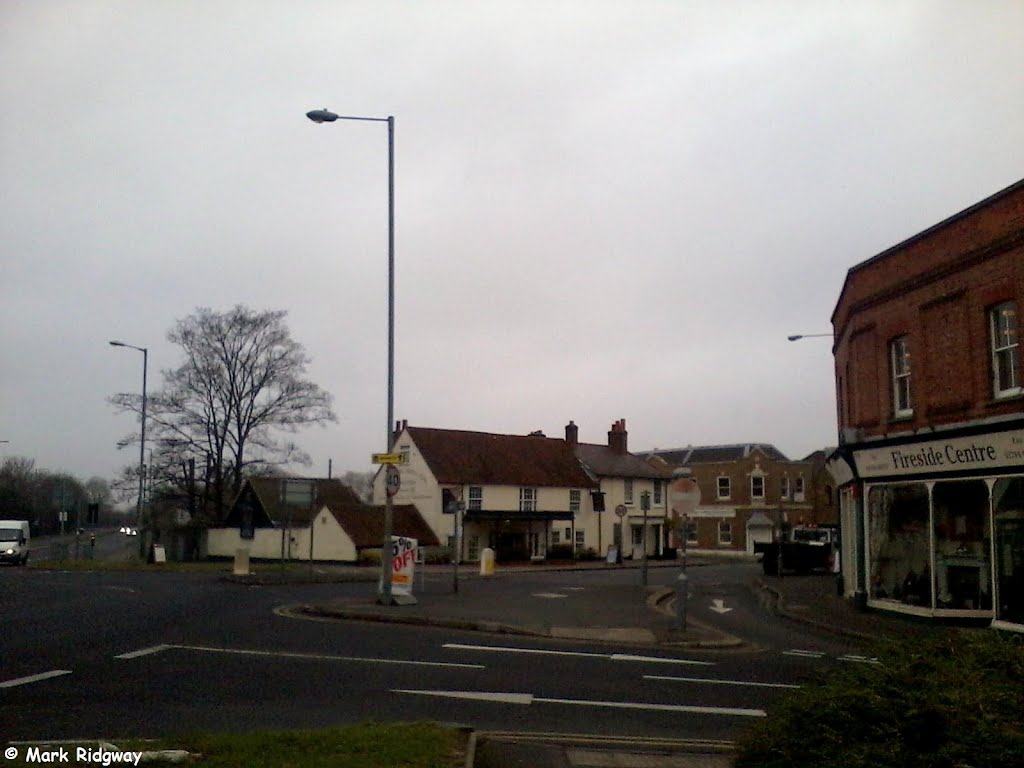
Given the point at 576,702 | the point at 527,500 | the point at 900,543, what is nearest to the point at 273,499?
the point at 527,500

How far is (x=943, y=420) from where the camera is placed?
774 inches

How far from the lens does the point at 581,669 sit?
42.6 ft

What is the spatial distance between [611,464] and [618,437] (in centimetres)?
329

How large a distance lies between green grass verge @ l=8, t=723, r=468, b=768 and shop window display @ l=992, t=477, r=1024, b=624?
42.9 ft

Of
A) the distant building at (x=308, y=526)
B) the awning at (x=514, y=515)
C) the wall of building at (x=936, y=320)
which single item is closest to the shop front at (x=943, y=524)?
the wall of building at (x=936, y=320)

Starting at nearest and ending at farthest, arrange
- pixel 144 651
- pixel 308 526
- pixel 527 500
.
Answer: pixel 144 651 → pixel 308 526 → pixel 527 500

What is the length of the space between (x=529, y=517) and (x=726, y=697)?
48131 mm

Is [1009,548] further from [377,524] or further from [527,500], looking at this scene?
[527,500]

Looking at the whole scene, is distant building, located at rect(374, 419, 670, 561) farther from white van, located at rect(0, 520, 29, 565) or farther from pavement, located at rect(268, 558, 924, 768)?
pavement, located at rect(268, 558, 924, 768)

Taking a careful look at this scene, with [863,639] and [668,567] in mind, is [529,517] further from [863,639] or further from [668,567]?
[863,639]

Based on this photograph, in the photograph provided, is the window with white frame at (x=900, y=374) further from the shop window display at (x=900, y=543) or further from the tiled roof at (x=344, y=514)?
the tiled roof at (x=344, y=514)

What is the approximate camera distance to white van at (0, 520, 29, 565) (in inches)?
1845

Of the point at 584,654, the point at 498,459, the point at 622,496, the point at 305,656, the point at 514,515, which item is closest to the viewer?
the point at 305,656

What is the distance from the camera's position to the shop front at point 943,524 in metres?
17.8
